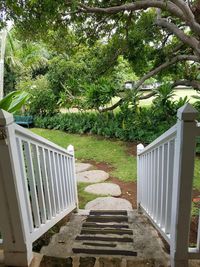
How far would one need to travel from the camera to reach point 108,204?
4.26 metres

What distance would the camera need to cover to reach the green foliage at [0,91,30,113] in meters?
2.30

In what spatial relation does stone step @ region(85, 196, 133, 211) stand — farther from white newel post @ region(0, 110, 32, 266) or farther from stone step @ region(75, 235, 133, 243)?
white newel post @ region(0, 110, 32, 266)

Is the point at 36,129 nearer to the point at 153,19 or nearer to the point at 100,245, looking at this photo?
the point at 153,19

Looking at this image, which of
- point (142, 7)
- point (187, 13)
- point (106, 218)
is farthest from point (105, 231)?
point (142, 7)

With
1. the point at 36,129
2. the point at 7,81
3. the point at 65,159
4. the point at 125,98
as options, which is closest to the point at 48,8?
the point at 65,159

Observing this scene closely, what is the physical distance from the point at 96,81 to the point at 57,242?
6.86 meters

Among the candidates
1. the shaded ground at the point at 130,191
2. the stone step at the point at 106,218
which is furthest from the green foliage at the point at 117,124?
the stone step at the point at 106,218

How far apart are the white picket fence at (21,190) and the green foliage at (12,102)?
51cm

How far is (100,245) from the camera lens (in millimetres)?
2170

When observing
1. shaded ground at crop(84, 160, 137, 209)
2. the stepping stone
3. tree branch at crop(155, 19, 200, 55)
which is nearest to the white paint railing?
shaded ground at crop(84, 160, 137, 209)

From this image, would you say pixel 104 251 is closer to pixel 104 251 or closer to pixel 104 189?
pixel 104 251

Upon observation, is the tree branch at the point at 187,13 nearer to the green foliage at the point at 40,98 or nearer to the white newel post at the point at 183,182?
the white newel post at the point at 183,182

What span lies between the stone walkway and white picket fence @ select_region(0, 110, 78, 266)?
6.80 feet

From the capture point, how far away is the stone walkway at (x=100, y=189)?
4.22m
